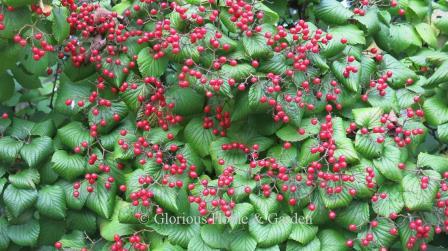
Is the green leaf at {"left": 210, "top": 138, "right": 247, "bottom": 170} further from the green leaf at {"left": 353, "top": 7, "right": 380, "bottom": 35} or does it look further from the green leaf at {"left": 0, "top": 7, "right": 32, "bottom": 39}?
the green leaf at {"left": 0, "top": 7, "right": 32, "bottom": 39}


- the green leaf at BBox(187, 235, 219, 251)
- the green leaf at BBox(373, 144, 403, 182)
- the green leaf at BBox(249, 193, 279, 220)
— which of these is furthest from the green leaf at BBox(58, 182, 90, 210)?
the green leaf at BBox(373, 144, 403, 182)

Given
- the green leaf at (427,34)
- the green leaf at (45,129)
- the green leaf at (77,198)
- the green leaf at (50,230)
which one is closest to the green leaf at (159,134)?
the green leaf at (77,198)

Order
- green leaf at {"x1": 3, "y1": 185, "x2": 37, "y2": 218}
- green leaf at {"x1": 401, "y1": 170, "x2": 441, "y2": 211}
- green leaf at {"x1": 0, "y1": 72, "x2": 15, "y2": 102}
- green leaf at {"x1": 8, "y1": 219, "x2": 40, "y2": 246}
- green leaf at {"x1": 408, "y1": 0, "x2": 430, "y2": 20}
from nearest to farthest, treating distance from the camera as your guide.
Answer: green leaf at {"x1": 401, "y1": 170, "x2": 441, "y2": 211}
green leaf at {"x1": 3, "y1": 185, "x2": 37, "y2": 218}
green leaf at {"x1": 8, "y1": 219, "x2": 40, "y2": 246}
green leaf at {"x1": 0, "y1": 72, "x2": 15, "y2": 102}
green leaf at {"x1": 408, "y1": 0, "x2": 430, "y2": 20}

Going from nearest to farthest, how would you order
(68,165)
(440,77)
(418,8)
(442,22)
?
(440,77) < (68,165) < (442,22) < (418,8)

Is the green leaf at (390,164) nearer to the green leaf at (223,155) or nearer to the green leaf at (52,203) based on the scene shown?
the green leaf at (223,155)

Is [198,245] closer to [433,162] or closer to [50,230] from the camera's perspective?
[50,230]

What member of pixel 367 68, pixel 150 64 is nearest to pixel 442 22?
pixel 367 68
